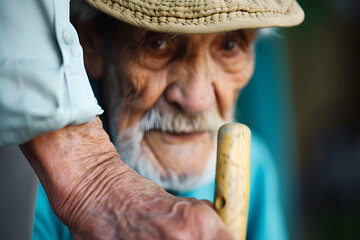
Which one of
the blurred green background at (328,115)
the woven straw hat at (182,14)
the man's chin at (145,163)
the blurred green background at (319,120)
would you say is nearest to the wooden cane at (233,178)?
the woven straw hat at (182,14)

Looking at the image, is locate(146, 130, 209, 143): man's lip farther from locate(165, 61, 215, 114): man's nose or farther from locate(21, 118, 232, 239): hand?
locate(21, 118, 232, 239): hand

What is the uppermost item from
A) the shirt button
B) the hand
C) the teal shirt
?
the shirt button

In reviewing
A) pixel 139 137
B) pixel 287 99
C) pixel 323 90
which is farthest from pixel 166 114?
pixel 323 90

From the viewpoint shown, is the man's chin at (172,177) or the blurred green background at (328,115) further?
the blurred green background at (328,115)

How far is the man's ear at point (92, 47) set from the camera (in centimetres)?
111

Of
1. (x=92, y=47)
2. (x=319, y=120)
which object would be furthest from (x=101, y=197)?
(x=319, y=120)

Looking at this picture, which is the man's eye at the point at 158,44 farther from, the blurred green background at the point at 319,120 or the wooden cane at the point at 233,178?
the blurred green background at the point at 319,120

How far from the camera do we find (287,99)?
2.22m

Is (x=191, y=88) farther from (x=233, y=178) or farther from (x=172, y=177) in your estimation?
(x=233, y=178)

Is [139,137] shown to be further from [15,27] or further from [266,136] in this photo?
[266,136]

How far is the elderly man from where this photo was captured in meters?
1.05

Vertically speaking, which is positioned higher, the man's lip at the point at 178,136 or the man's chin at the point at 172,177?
the man's lip at the point at 178,136

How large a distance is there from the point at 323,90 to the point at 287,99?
0.32 meters

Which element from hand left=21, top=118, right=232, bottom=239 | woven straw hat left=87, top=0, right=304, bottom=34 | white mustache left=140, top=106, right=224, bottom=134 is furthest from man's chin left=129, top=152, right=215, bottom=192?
hand left=21, top=118, right=232, bottom=239
